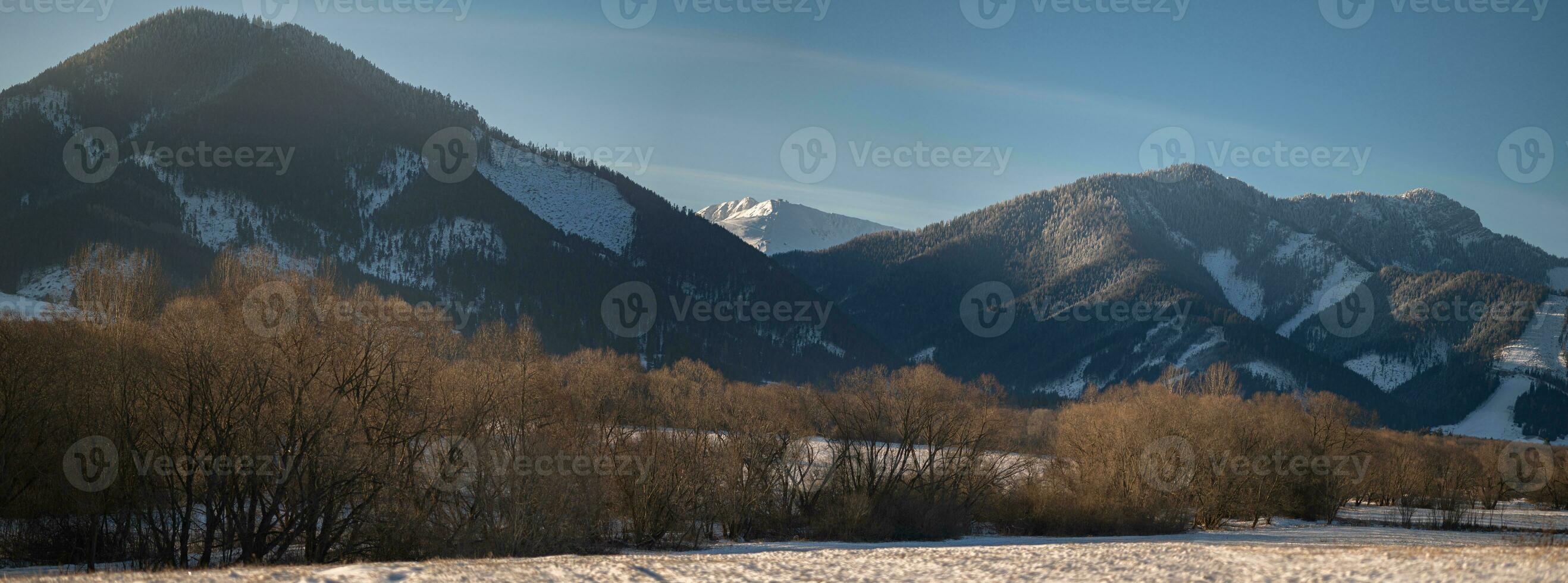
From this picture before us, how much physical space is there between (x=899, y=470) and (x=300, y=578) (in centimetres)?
4685

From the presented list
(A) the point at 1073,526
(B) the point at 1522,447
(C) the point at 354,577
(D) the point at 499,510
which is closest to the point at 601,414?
(D) the point at 499,510

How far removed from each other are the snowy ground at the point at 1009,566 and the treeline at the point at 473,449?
16913 mm

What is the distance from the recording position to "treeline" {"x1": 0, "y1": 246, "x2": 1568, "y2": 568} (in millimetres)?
41250

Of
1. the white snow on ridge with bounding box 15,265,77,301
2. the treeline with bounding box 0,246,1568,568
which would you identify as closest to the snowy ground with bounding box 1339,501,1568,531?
the treeline with bounding box 0,246,1568,568

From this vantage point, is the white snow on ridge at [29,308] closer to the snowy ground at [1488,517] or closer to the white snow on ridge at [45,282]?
the white snow on ridge at [45,282]

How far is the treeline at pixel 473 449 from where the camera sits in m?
41.2

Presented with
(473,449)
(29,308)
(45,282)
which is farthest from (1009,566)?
(45,282)

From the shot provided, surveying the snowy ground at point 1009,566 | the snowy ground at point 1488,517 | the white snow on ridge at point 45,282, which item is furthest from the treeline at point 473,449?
the white snow on ridge at point 45,282

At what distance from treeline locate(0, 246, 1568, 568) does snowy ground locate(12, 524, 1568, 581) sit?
1691 centimetres

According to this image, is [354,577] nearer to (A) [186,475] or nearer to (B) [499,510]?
(B) [499,510]

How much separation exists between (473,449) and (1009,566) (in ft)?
91.2

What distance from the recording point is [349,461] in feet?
137

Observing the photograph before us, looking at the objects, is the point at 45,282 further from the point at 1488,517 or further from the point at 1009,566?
the point at 1488,517

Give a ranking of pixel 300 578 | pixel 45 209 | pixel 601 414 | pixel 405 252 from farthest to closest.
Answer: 1. pixel 405 252
2. pixel 45 209
3. pixel 601 414
4. pixel 300 578
